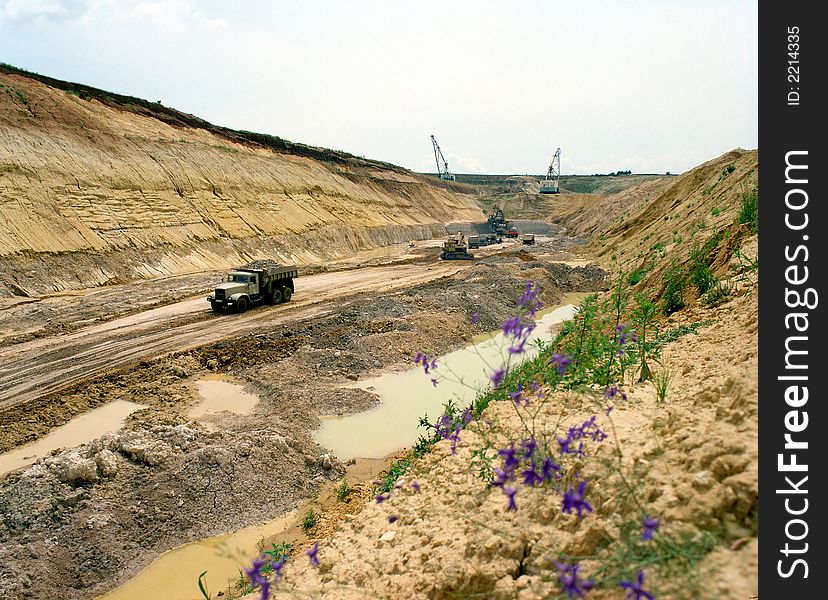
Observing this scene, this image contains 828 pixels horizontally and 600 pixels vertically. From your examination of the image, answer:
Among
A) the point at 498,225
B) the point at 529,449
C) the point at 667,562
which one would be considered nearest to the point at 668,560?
the point at 667,562

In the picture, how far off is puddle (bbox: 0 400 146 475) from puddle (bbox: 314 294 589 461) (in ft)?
14.9

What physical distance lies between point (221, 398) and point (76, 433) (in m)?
2.99

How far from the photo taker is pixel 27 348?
15.7 m

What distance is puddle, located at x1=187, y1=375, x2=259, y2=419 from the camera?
11.6 m

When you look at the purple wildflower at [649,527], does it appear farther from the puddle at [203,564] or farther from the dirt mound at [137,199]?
the dirt mound at [137,199]

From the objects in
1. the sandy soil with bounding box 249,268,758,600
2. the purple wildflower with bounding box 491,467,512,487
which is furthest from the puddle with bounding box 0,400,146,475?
the purple wildflower with bounding box 491,467,512,487

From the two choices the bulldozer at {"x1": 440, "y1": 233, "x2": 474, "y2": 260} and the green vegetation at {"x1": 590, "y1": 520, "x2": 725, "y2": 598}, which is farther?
the bulldozer at {"x1": 440, "y1": 233, "x2": 474, "y2": 260}

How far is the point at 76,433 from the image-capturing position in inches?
423

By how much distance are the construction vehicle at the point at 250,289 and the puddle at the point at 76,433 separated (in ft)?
25.3

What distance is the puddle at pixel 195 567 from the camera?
21.7ft

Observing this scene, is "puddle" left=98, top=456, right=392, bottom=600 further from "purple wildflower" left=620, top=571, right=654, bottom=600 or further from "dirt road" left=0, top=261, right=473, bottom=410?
"dirt road" left=0, top=261, right=473, bottom=410
